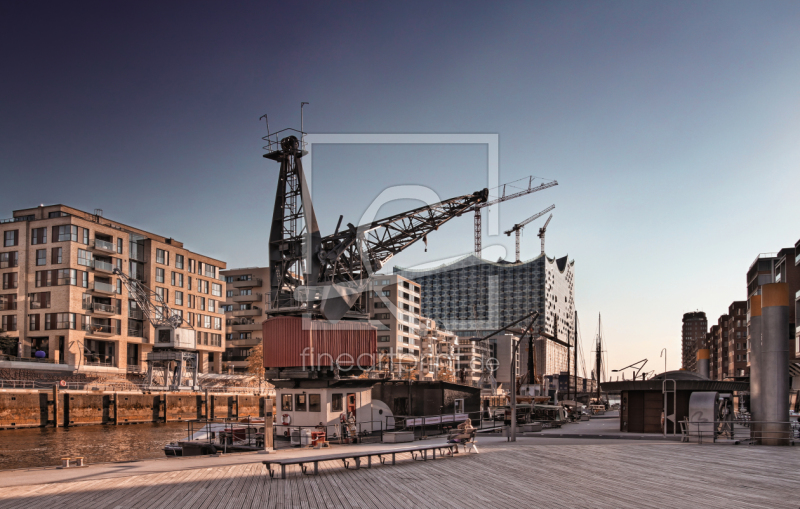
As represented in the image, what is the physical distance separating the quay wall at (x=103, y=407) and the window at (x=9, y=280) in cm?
2637

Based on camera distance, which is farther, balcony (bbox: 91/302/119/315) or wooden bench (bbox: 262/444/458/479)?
balcony (bbox: 91/302/119/315)

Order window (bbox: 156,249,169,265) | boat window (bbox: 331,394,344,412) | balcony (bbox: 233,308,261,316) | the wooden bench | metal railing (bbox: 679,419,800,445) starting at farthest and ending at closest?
balcony (bbox: 233,308,261,316)
window (bbox: 156,249,169,265)
boat window (bbox: 331,394,344,412)
metal railing (bbox: 679,419,800,445)
the wooden bench

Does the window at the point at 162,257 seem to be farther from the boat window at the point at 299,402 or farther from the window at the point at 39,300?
the boat window at the point at 299,402

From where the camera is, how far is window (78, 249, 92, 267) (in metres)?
82.8

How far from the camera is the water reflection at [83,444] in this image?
40344mm

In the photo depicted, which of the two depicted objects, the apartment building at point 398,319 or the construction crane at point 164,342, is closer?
the construction crane at point 164,342

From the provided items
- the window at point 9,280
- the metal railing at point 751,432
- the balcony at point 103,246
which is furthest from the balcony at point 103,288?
the metal railing at point 751,432

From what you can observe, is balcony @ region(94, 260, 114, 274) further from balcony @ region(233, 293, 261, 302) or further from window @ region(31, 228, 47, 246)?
balcony @ region(233, 293, 261, 302)

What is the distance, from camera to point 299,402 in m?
31.4

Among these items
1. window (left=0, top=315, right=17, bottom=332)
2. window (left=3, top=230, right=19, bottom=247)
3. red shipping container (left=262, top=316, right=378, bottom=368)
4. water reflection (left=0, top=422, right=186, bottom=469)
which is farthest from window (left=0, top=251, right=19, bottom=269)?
red shipping container (left=262, top=316, right=378, bottom=368)

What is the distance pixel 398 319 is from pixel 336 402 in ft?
353

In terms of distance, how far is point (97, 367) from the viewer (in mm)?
80062

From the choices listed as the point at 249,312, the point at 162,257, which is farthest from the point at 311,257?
the point at 249,312

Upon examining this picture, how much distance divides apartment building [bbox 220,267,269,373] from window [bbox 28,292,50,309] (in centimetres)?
5037
